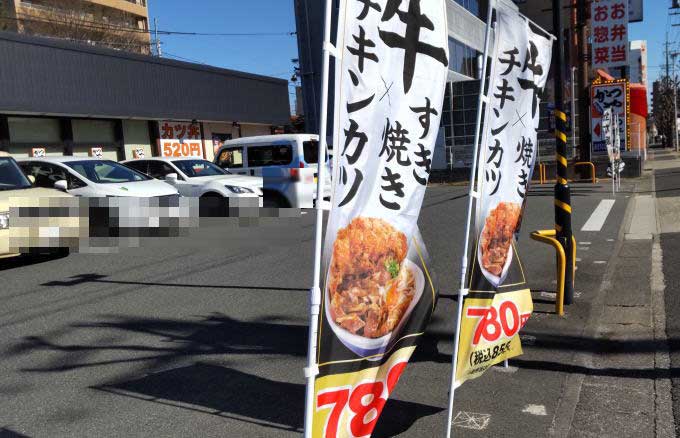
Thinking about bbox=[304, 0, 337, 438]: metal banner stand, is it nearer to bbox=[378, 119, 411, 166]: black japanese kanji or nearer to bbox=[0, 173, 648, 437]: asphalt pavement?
bbox=[378, 119, 411, 166]: black japanese kanji

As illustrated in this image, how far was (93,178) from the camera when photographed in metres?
10.1

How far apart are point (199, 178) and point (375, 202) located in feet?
31.6

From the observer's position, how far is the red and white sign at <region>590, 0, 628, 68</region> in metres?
20.0

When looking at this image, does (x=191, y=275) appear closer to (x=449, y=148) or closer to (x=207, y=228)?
(x=207, y=228)

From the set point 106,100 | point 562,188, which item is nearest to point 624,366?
point 562,188

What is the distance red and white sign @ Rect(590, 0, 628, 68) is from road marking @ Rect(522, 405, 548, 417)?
1971 centimetres

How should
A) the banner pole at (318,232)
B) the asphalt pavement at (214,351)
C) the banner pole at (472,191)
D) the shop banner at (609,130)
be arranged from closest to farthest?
the banner pole at (318,232), the banner pole at (472,191), the asphalt pavement at (214,351), the shop banner at (609,130)

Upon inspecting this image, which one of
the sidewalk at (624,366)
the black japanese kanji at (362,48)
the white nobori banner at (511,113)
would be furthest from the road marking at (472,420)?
the black japanese kanji at (362,48)

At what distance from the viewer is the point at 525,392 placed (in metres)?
4.13

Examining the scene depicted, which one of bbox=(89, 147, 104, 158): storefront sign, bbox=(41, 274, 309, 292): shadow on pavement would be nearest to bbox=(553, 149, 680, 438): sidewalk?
bbox=(41, 274, 309, 292): shadow on pavement

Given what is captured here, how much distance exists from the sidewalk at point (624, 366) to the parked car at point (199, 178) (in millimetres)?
5639

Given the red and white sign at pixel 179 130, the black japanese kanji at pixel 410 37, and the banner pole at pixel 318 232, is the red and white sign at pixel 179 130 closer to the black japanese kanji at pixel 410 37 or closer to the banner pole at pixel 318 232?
the black japanese kanji at pixel 410 37

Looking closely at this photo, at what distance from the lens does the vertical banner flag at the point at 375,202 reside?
2479mm

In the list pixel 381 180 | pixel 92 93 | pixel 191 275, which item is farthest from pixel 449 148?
pixel 381 180
